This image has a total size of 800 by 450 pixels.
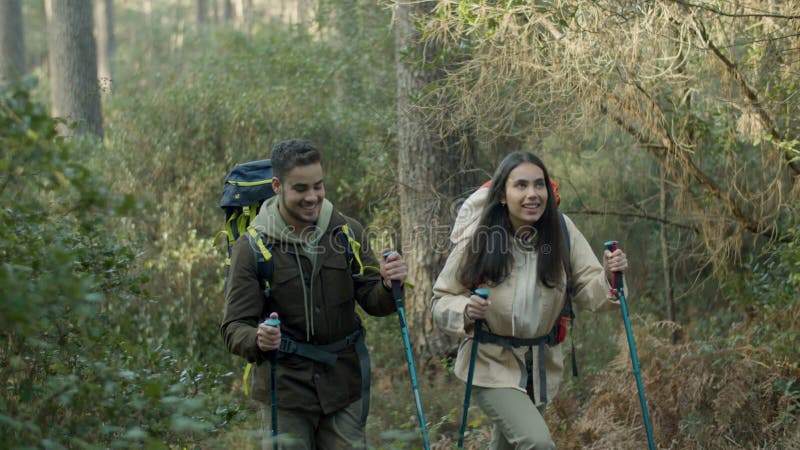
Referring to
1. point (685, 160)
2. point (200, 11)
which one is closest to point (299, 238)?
point (685, 160)

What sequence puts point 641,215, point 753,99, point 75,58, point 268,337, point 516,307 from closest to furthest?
point 268,337 < point 516,307 < point 753,99 < point 641,215 < point 75,58

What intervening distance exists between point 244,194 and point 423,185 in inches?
162

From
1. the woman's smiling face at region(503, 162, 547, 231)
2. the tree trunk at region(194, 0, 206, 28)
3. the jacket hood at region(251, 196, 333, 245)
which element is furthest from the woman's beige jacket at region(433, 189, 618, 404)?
the tree trunk at region(194, 0, 206, 28)

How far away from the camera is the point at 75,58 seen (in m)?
15.4

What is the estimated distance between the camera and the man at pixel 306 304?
451cm

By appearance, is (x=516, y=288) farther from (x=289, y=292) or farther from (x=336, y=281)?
(x=289, y=292)

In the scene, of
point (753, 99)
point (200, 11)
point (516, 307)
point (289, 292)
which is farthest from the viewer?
point (200, 11)

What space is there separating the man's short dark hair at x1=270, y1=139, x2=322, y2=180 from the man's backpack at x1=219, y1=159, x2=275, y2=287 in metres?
0.33

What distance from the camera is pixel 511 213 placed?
503 centimetres

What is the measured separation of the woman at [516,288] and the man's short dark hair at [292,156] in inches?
39.5

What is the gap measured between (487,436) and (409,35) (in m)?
4.14

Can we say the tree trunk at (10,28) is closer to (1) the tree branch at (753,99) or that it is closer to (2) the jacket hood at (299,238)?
(1) the tree branch at (753,99)

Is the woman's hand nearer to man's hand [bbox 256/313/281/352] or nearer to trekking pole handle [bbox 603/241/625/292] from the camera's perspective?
trekking pole handle [bbox 603/241/625/292]

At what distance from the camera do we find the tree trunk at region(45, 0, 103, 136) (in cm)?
1496
